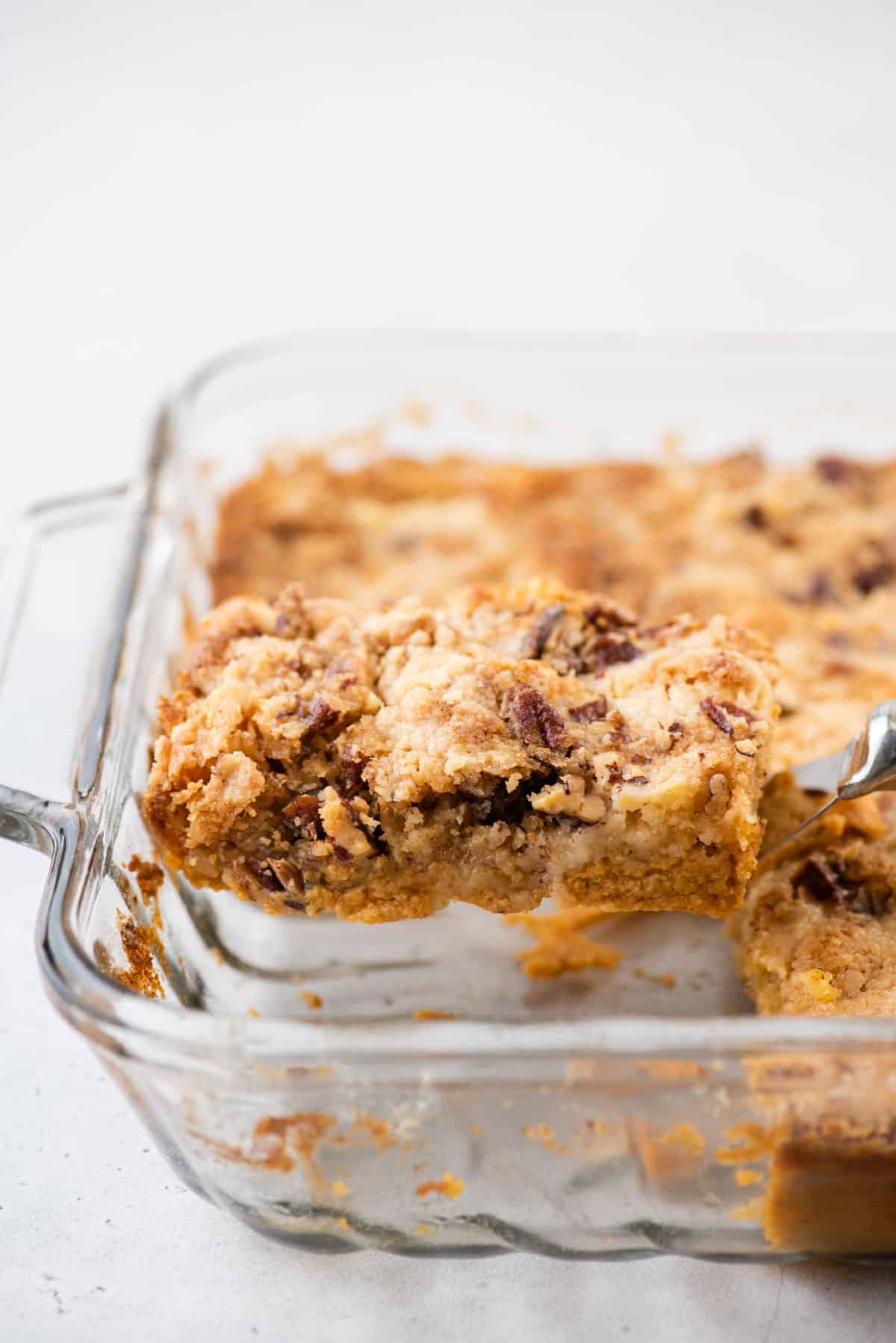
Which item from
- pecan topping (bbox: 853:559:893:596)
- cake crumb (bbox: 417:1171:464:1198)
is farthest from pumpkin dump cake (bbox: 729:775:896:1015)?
pecan topping (bbox: 853:559:893:596)

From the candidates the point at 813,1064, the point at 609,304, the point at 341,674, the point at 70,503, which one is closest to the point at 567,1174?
the point at 813,1064

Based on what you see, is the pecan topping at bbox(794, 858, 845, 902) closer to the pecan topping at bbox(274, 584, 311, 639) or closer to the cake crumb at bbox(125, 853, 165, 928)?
the pecan topping at bbox(274, 584, 311, 639)

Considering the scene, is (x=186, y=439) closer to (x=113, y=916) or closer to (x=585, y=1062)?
(x=113, y=916)

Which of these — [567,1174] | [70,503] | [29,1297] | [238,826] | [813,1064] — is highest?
[70,503]

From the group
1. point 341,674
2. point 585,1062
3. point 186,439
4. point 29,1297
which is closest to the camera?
point 585,1062

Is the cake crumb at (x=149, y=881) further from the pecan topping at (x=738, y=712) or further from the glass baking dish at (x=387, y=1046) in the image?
the pecan topping at (x=738, y=712)

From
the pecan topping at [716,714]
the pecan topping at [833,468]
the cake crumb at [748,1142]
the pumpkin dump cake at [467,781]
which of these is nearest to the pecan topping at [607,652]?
the pumpkin dump cake at [467,781]
